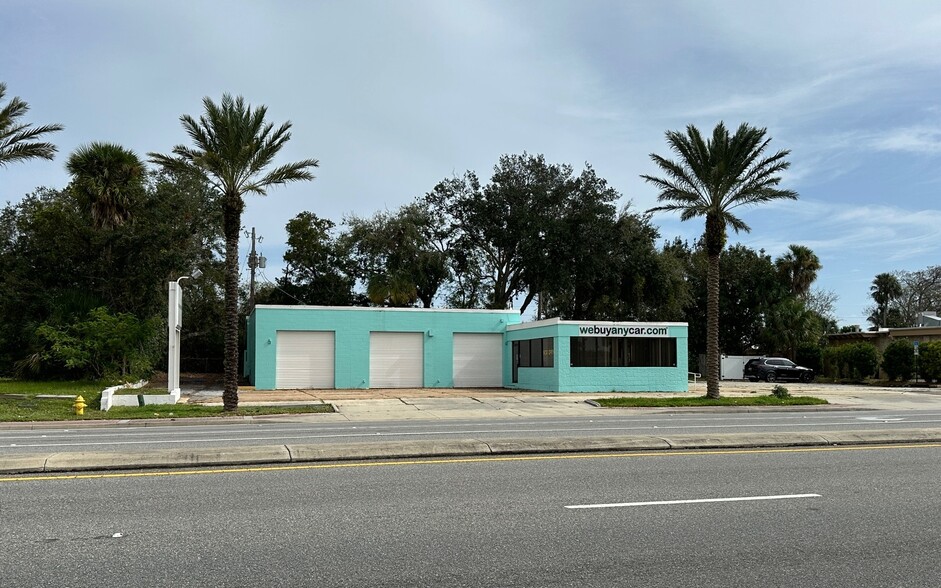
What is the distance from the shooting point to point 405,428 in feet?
58.4

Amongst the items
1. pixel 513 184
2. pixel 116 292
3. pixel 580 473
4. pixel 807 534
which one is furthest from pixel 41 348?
pixel 807 534

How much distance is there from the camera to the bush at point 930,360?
138 feet

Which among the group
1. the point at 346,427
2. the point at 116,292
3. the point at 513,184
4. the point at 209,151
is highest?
the point at 513,184

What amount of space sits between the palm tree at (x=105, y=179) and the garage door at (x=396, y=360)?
12.7 meters

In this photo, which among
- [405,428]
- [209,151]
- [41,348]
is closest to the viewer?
[405,428]

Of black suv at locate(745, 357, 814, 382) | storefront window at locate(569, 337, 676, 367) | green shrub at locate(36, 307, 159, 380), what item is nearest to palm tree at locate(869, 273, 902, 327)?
black suv at locate(745, 357, 814, 382)

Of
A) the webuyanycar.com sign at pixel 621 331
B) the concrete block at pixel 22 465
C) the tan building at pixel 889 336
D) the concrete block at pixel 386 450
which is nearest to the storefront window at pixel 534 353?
the webuyanycar.com sign at pixel 621 331

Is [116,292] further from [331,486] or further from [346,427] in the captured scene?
[331,486]

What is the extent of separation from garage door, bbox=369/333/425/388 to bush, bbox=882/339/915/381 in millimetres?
27389

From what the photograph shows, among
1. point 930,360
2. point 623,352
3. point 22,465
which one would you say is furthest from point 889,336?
point 22,465

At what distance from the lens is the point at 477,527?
7082mm

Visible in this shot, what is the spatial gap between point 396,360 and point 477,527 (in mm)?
30211

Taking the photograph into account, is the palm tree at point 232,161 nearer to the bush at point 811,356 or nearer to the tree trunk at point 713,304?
the tree trunk at point 713,304

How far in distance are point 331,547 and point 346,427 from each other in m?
12.1
